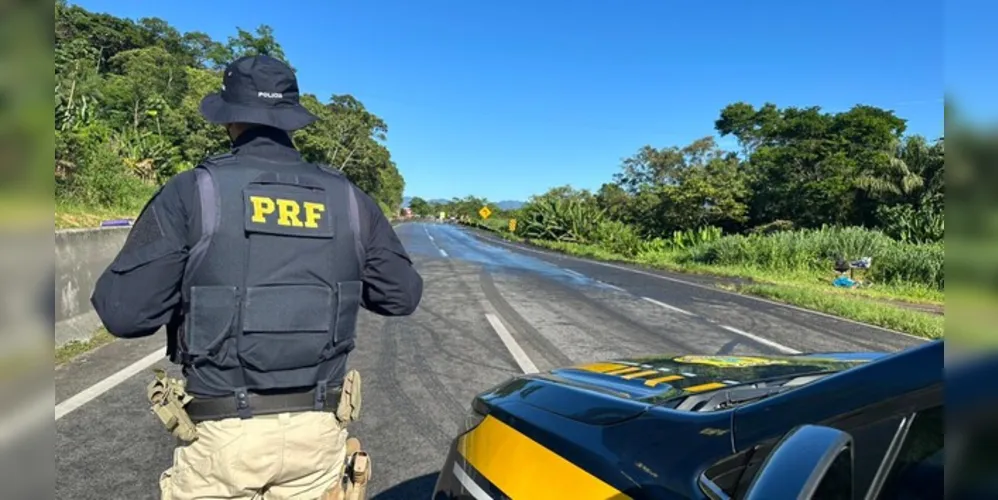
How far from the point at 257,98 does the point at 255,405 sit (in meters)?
1.07

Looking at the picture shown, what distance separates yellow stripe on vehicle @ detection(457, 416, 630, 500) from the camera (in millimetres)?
1653

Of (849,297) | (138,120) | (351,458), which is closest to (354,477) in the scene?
(351,458)

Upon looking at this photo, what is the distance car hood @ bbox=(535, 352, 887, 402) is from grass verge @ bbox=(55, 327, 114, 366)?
546 cm

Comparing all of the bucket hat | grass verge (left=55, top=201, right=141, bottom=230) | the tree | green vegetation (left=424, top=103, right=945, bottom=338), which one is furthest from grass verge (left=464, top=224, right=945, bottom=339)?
the tree

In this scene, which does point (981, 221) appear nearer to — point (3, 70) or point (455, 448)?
point (3, 70)

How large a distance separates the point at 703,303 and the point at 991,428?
473 inches

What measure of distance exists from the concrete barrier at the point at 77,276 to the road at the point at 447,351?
0.45 metres

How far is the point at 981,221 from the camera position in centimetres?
59

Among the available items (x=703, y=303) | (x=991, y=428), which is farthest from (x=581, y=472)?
(x=703, y=303)

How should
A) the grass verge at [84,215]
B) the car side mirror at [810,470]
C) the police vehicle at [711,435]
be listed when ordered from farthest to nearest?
the grass verge at [84,215], the police vehicle at [711,435], the car side mirror at [810,470]

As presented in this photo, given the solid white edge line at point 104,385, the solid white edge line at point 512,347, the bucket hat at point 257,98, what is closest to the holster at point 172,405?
the bucket hat at point 257,98

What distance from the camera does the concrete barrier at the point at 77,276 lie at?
6.46m

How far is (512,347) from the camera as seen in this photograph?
7.30m

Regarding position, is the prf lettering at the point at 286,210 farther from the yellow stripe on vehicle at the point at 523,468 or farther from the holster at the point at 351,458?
the yellow stripe on vehicle at the point at 523,468
